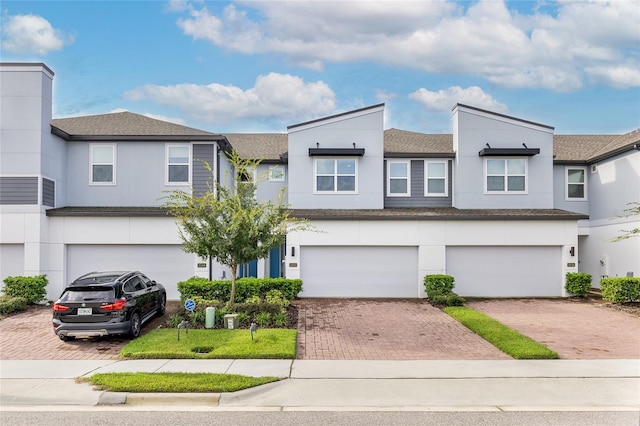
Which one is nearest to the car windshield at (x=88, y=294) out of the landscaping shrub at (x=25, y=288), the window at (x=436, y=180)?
the landscaping shrub at (x=25, y=288)

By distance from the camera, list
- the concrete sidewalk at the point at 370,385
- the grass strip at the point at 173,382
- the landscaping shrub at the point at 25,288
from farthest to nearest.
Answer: the landscaping shrub at the point at 25,288
the grass strip at the point at 173,382
the concrete sidewalk at the point at 370,385

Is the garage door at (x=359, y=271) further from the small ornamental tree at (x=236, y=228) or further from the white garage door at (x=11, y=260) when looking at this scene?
the white garage door at (x=11, y=260)

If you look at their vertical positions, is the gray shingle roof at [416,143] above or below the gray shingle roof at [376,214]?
above

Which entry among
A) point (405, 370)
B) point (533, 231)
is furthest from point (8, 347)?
point (533, 231)

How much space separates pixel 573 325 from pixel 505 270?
19.2 ft

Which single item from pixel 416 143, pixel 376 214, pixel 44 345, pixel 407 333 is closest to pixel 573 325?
pixel 407 333

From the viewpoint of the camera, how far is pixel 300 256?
65.3 feet

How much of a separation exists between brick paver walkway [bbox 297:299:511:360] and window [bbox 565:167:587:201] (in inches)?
454

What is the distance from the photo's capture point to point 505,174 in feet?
72.4

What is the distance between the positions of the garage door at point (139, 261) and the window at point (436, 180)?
11.3 metres

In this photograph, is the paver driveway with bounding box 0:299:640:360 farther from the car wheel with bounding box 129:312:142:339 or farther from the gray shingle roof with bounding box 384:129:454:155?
the gray shingle roof with bounding box 384:129:454:155

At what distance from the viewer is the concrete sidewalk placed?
7.70m

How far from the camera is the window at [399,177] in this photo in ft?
73.8

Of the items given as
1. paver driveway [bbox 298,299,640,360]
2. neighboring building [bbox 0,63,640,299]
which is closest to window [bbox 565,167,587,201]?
neighboring building [bbox 0,63,640,299]
